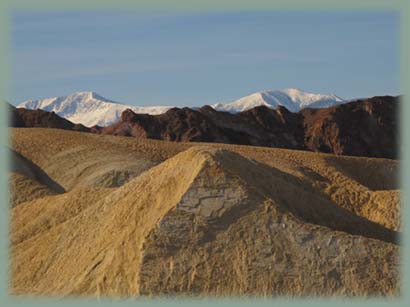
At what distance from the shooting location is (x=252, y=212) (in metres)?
18.6

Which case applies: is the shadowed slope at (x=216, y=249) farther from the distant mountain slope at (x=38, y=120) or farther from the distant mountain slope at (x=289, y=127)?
the distant mountain slope at (x=38, y=120)

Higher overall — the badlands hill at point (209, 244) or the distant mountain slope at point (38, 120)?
the distant mountain slope at point (38, 120)

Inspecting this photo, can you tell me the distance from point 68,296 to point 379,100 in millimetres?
83072

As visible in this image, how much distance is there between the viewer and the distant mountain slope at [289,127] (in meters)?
80.6

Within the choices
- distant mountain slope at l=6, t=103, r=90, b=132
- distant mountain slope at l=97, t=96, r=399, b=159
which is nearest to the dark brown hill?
distant mountain slope at l=97, t=96, r=399, b=159

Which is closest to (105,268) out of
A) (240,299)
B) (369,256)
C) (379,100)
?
(240,299)

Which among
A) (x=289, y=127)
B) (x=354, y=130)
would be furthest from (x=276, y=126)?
(x=354, y=130)

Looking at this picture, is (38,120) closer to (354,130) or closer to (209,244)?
(354,130)

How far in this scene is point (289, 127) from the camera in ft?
299

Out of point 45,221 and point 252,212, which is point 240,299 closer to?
point 252,212

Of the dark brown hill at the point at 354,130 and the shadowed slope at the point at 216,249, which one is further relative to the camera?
the dark brown hill at the point at 354,130

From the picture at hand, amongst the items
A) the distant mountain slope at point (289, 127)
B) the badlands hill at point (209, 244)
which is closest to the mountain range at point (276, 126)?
the distant mountain slope at point (289, 127)

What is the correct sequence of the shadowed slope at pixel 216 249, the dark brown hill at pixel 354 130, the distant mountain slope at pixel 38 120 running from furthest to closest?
the dark brown hill at pixel 354 130 < the distant mountain slope at pixel 38 120 < the shadowed slope at pixel 216 249

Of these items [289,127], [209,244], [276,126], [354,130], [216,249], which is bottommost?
[216,249]
